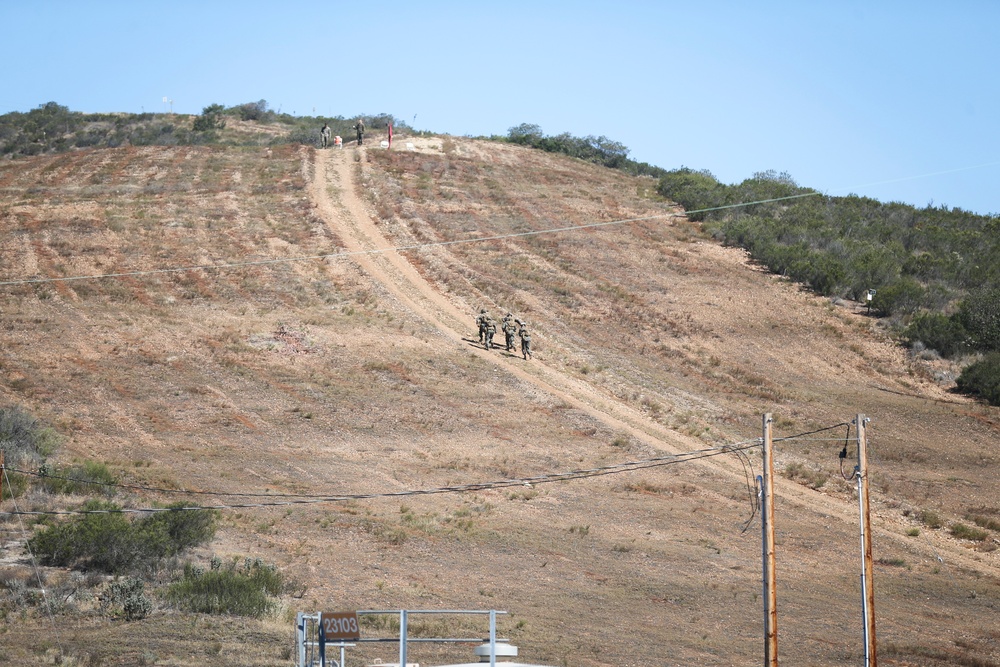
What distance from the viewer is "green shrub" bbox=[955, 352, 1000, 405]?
45062 millimetres

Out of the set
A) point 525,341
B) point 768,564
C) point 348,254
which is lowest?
point 768,564

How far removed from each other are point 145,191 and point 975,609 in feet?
162

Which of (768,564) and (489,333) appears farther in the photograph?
(489,333)

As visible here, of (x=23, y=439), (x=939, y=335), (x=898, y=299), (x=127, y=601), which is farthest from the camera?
(x=898, y=299)

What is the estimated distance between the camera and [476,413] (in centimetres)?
3972

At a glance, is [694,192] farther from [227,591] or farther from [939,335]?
[227,591]

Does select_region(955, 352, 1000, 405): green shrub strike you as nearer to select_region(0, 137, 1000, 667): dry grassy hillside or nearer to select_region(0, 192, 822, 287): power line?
select_region(0, 137, 1000, 667): dry grassy hillside

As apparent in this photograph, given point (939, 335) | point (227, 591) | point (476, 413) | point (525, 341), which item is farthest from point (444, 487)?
point (939, 335)

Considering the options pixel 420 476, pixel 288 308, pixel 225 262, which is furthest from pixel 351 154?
pixel 420 476

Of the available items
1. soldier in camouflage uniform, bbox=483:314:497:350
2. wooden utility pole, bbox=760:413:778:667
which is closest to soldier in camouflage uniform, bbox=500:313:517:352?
soldier in camouflage uniform, bbox=483:314:497:350

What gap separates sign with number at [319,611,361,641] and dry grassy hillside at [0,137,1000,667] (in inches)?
211

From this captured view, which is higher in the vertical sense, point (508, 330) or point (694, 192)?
point (694, 192)

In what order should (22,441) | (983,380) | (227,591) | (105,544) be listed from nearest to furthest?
(227,591)
(105,544)
(22,441)
(983,380)

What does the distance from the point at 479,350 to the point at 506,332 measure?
4.41ft
